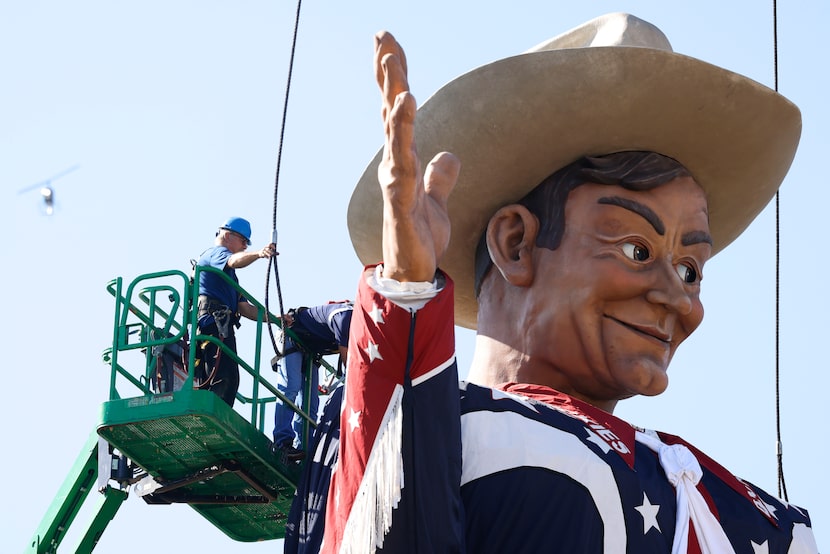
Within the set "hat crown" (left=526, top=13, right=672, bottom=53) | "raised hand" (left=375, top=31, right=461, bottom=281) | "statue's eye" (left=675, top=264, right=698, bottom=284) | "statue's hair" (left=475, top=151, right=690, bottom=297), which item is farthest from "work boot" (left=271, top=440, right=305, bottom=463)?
"raised hand" (left=375, top=31, right=461, bottom=281)

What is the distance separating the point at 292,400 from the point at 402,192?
5.07 metres

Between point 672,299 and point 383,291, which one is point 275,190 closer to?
point 672,299

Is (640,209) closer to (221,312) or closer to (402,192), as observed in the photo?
(402,192)

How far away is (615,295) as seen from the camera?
6621 millimetres

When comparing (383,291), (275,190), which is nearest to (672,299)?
(383,291)

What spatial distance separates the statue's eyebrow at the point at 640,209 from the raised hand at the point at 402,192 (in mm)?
1500

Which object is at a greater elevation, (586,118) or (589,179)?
(586,118)

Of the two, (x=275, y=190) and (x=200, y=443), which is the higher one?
(x=275, y=190)

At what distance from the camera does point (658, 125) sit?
704 centimetres

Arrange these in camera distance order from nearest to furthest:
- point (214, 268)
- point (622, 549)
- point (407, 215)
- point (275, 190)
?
point (407, 215), point (622, 549), point (275, 190), point (214, 268)

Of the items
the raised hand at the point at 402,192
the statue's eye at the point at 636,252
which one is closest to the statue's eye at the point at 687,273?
the statue's eye at the point at 636,252

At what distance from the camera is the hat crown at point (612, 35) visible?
717 centimetres

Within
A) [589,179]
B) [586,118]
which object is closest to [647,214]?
[589,179]

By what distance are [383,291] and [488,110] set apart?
184 cm
